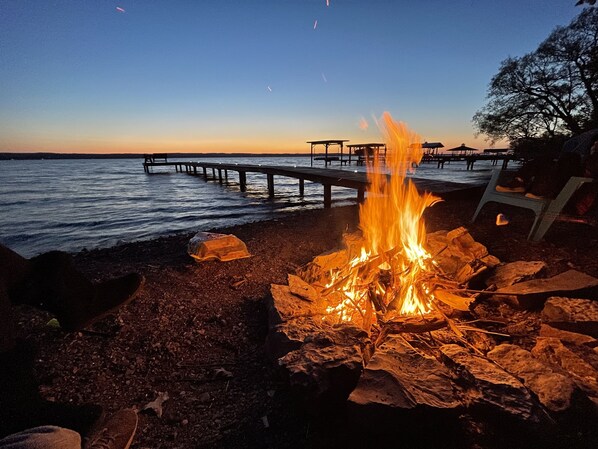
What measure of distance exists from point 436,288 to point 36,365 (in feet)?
14.8

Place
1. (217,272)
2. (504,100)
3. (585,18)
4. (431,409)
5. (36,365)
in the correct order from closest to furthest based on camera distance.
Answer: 1. (431,409)
2. (36,365)
3. (217,272)
4. (585,18)
5. (504,100)

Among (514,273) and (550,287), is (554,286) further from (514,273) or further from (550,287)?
(514,273)

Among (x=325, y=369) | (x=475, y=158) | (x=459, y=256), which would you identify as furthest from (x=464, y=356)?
(x=475, y=158)

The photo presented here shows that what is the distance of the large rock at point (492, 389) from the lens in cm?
180

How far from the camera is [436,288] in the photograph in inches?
139

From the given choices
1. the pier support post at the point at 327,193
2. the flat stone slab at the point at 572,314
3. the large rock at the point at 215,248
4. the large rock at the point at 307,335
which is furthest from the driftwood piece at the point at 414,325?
the pier support post at the point at 327,193

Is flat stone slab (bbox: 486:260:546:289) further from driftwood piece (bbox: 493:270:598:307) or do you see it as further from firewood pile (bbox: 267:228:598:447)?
driftwood piece (bbox: 493:270:598:307)

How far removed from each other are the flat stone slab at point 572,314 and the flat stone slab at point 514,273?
0.59m

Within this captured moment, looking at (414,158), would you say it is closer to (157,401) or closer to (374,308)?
(374,308)

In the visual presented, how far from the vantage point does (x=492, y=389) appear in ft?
6.36

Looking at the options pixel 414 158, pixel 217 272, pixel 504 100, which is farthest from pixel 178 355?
pixel 504 100

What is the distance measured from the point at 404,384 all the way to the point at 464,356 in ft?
2.77

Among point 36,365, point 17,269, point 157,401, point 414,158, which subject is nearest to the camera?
point 17,269

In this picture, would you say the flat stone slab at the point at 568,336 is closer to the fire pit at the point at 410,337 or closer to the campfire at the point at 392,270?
the fire pit at the point at 410,337
